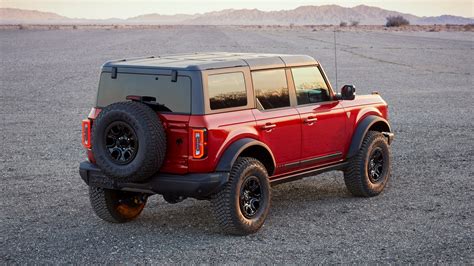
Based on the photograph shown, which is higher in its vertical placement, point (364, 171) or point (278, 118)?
point (278, 118)

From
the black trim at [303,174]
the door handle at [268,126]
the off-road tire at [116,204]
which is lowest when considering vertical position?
the off-road tire at [116,204]

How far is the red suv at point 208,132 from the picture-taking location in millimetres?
6930

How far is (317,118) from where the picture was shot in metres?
8.32

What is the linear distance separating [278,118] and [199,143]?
3.91ft

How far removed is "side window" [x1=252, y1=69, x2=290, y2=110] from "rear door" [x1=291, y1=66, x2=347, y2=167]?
0.62ft

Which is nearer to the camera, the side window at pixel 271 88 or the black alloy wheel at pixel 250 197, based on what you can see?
the black alloy wheel at pixel 250 197

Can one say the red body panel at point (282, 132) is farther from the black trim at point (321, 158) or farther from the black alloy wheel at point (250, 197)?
the black alloy wheel at point (250, 197)

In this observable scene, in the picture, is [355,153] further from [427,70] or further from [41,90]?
[427,70]

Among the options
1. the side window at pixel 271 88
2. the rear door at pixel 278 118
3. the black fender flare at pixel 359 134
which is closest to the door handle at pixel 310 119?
the rear door at pixel 278 118

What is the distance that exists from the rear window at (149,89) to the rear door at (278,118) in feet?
2.83

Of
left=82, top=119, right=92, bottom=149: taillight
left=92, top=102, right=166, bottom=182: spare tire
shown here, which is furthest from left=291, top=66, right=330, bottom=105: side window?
left=82, top=119, right=92, bottom=149: taillight

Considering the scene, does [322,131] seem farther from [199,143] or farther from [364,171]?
[199,143]

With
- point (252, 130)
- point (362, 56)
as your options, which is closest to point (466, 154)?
point (252, 130)

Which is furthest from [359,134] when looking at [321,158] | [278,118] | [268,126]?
[268,126]
